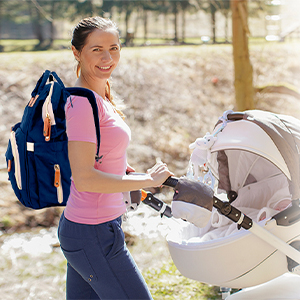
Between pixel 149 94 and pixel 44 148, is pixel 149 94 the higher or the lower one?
the lower one

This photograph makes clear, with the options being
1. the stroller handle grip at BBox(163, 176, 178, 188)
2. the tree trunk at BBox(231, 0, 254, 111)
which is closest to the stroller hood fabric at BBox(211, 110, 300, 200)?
the stroller handle grip at BBox(163, 176, 178, 188)

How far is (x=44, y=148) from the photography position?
5.26ft

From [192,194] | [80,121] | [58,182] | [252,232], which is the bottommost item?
[252,232]

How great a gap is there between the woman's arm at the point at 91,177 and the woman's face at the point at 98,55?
386mm

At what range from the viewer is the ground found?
22.7 feet

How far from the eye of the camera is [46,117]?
1.58m

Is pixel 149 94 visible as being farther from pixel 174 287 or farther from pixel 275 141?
pixel 275 141

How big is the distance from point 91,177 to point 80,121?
220 millimetres

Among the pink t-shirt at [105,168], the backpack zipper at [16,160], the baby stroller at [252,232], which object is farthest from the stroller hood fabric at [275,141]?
the backpack zipper at [16,160]

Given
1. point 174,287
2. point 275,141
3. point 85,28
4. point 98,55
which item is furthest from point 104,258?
point 174,287

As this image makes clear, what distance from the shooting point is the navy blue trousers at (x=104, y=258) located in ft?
5.53

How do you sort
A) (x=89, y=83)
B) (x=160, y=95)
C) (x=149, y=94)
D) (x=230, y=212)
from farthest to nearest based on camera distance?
(x=160, y=95) → (x=149, y=94) → (x=230, y=212) → (x=89, y=83)

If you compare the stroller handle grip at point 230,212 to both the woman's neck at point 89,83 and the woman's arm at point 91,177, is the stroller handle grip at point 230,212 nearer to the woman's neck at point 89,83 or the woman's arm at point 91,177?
the woman's arm at point 91,177

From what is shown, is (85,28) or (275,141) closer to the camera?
(85,28)
